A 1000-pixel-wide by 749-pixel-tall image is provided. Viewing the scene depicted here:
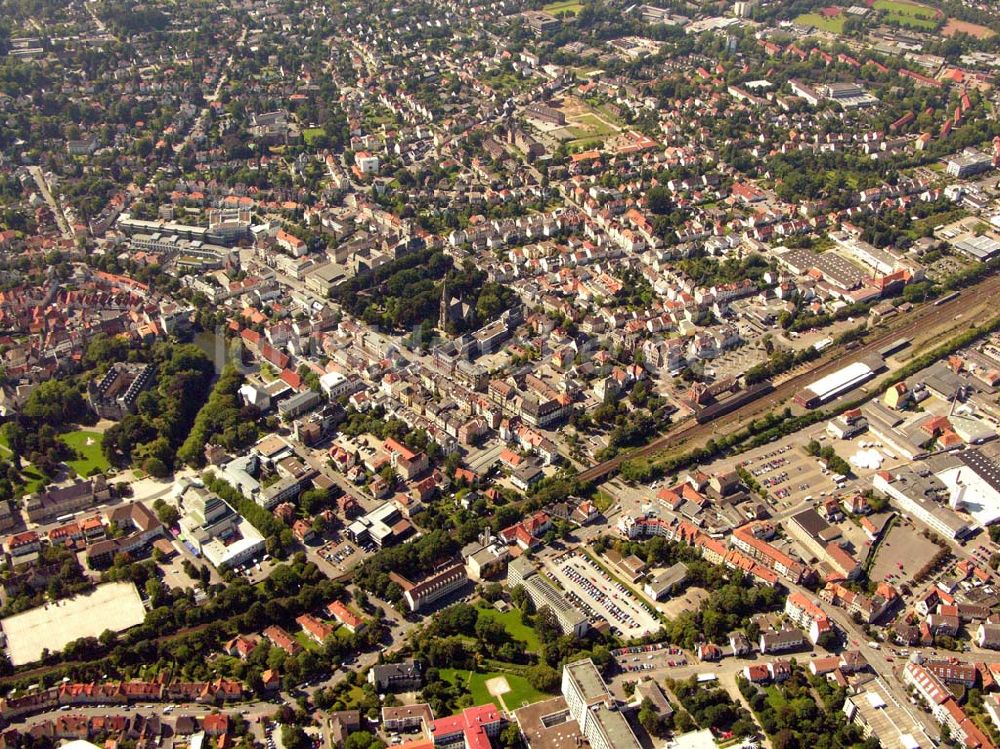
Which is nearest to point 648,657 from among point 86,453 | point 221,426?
point 221,426

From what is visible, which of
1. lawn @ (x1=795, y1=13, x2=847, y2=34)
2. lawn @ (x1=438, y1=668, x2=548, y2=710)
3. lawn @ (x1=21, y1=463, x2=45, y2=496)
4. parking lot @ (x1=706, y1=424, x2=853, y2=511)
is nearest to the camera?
lawn @ (x1=438, y1=668, x2=548, y2=710)

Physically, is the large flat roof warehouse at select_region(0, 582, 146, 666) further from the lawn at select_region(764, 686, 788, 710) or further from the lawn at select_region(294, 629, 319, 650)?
the lawn at select_region(764, 686, 788, 710)

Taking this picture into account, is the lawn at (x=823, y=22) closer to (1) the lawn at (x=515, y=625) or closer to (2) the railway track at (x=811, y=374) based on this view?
(2) the railway track at (x=811, y=374)

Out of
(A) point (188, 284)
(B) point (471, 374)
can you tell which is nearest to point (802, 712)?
(B) point (471, 374)

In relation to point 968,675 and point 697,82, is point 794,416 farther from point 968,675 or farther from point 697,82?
point 697,82

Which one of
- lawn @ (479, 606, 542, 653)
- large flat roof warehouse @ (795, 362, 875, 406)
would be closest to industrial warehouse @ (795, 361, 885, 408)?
large flat roof warehouse @ (795, 362, 875, 406)

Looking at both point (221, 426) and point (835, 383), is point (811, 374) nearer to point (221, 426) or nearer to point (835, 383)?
point (835, 383)
